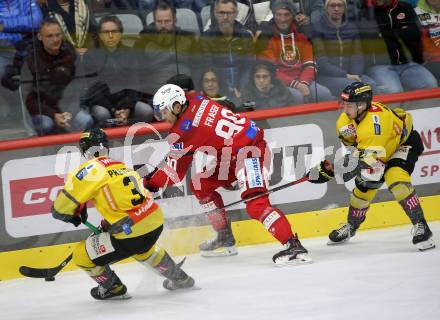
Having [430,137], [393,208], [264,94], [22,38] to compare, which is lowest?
[393,208]

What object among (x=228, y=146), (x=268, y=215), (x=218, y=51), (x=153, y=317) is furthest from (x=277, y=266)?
(x=218, y=51)

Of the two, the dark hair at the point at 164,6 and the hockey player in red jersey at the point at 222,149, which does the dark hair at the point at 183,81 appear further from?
the hockey player in red jersey at the point at 222,149

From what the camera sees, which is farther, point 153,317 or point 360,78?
point 360,78

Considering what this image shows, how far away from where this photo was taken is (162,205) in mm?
6832

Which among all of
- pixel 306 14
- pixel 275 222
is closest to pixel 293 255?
pixel 275 222

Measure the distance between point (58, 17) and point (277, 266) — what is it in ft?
8.29

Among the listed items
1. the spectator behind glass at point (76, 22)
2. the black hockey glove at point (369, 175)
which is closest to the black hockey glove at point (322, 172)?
the black hockey glove at point (369, 175)

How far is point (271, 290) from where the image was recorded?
17.0 ft

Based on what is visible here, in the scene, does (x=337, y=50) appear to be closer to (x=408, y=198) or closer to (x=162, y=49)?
(x=162, y=49)

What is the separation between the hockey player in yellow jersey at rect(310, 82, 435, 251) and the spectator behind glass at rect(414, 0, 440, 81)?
52.6 inches

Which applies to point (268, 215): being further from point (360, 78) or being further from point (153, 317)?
point (360, 78)

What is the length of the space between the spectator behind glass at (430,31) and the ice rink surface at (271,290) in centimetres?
158

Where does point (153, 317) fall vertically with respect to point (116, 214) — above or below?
below

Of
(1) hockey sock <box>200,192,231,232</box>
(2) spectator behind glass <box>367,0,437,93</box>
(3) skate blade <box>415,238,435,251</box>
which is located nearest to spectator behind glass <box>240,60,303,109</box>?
A: (2) spectator behind glass <box>367,0,437,93</box>
